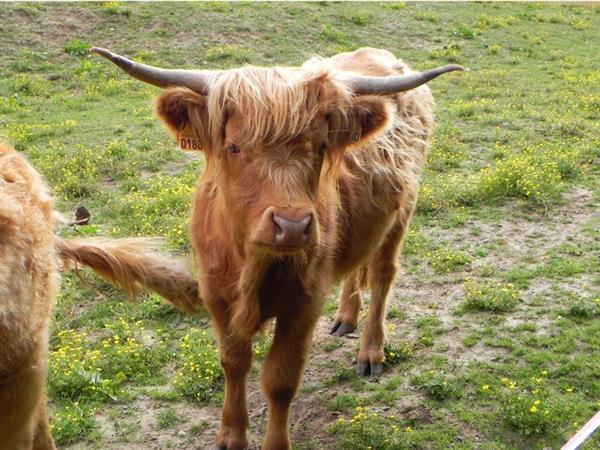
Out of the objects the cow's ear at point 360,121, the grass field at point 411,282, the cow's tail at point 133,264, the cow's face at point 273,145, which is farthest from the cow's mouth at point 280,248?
the grass field at point 411,282

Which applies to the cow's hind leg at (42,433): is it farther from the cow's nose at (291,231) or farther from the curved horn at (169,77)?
the curved horn at (169,77)

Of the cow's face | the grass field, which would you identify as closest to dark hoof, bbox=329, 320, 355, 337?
the grass field

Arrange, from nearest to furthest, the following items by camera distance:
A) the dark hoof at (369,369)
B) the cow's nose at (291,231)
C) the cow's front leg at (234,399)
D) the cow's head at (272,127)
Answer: the cow's nose at (291,231) < the cow's head at (272,127) < the cow's front leg at (234,399) < the dark hoof at (369,369)

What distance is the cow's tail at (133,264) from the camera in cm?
399

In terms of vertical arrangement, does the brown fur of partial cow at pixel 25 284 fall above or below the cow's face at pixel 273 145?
below

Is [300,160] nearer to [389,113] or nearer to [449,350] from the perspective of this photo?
[389,113]

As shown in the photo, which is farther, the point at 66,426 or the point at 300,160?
the point at 66,426

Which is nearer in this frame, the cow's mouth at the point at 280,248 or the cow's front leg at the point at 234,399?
the cow's mouth at the point at 280,248

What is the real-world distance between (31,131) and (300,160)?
7.98 metres

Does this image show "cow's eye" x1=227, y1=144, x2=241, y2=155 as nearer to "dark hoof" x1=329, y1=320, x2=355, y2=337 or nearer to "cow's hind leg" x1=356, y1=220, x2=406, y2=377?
"cow's hind leg" x1=356, y1=220, x2=406, y2=377

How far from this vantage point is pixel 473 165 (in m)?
9.39

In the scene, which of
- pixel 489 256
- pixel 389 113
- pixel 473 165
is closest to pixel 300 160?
pixel 389 113

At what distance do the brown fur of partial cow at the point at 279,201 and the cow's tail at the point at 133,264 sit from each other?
16 centimetres

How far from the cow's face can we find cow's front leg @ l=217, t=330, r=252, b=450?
0.87m
